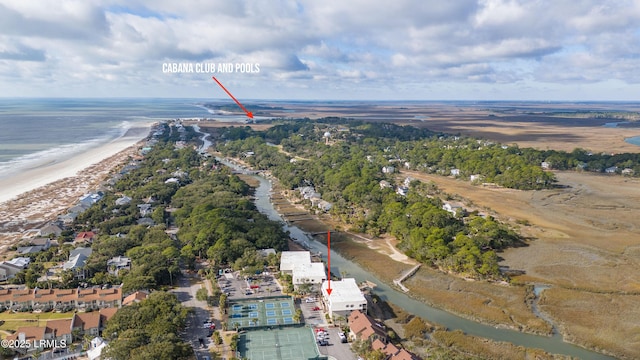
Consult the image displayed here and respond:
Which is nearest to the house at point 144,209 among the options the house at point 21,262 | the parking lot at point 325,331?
the house at point 21,262

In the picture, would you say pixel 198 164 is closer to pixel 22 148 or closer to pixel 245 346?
pixel 22 148

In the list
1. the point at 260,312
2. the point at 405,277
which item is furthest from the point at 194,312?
the point at 405,277

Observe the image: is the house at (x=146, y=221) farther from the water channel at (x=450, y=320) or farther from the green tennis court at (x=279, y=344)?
the green tennis court at (x=279, y=344)

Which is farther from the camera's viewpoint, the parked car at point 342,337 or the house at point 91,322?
the parked car at point 342,337

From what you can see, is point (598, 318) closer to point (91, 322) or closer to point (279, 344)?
point (279, 344)

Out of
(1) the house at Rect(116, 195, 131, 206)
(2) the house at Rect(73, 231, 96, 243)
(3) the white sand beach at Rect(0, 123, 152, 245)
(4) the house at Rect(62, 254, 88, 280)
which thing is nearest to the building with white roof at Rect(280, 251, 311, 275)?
(4) the house at Rect(62, 254, 88, 280)
